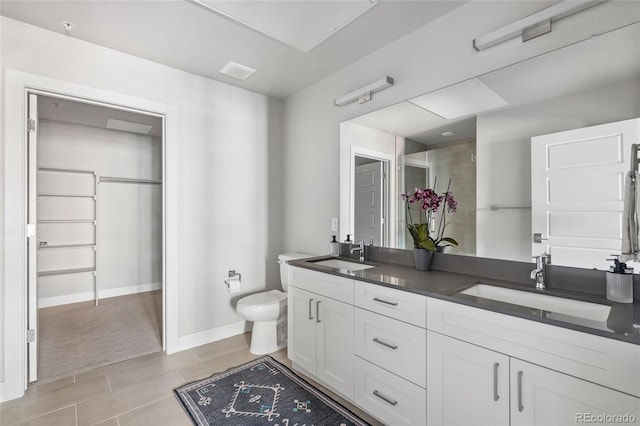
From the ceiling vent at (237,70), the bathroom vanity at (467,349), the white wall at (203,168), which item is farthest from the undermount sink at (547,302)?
the ceiling vent at (237,70)

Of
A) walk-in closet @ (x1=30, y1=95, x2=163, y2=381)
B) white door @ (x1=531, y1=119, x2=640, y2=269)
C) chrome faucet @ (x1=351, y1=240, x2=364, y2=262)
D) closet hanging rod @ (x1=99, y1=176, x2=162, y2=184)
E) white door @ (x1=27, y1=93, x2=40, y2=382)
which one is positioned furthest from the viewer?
closet hanging rod @ (x1=99, y1=176, x2=162, y2=184)

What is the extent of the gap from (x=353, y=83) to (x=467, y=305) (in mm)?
1980

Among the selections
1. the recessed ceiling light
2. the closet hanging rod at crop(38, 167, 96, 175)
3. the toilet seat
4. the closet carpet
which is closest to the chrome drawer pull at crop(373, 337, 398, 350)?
the toilet seat

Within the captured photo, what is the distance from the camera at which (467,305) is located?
4.23 feet

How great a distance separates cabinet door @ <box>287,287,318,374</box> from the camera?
2.10 meters

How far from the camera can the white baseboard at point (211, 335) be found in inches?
106

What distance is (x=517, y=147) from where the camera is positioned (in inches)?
64.1

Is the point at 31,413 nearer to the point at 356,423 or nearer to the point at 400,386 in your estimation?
the point at 356,423

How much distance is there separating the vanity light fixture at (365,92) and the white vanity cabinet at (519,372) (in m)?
1.60

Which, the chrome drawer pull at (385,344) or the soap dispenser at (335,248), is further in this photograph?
the soap dispenser at (335,248)

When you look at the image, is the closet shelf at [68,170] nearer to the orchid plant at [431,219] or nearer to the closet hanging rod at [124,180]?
the closet hanging rod at [124,180]

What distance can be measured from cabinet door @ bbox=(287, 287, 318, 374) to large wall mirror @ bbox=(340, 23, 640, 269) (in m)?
0.71

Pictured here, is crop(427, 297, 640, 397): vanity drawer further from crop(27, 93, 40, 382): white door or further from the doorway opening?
crop(27, 93, 40, 382): white door

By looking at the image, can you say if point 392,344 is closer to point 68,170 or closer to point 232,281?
point 232,281
